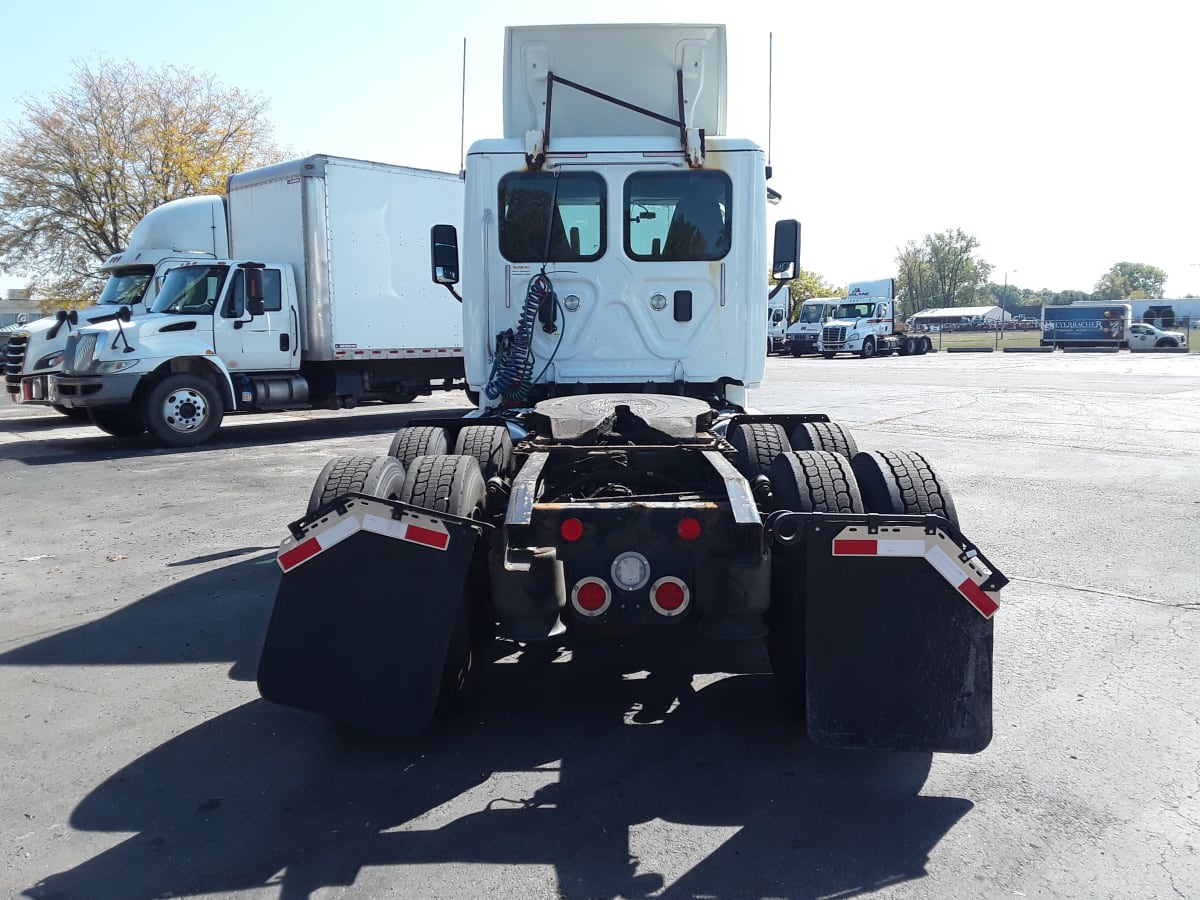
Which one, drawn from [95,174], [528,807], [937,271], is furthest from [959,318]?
[528,807]

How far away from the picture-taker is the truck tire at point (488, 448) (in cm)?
495

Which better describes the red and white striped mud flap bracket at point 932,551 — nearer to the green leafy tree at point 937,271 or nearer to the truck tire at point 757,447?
the truck tire at point 757,447

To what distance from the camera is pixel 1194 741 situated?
389 centimetres

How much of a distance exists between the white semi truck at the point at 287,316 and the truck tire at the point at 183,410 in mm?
17

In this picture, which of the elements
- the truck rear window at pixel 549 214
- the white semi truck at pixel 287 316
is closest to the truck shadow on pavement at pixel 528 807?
the truck rear window at pixel 549 214

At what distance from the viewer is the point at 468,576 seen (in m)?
3.83

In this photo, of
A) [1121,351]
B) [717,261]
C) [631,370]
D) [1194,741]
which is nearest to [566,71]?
[717,261]

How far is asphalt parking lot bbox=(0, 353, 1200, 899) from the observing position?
297cm

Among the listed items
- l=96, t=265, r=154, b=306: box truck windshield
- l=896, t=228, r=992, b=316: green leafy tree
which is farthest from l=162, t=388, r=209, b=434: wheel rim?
l=896, t=228, r=992, b=316: green leafy tree

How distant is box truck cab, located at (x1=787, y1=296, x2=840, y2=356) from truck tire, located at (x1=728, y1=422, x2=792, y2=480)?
1548 inches

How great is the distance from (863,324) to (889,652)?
41.0 m

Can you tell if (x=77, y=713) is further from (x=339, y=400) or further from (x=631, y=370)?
(x=339, y=400)

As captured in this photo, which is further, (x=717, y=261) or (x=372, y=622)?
(x=717, y=261)

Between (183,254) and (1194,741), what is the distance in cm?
1459
